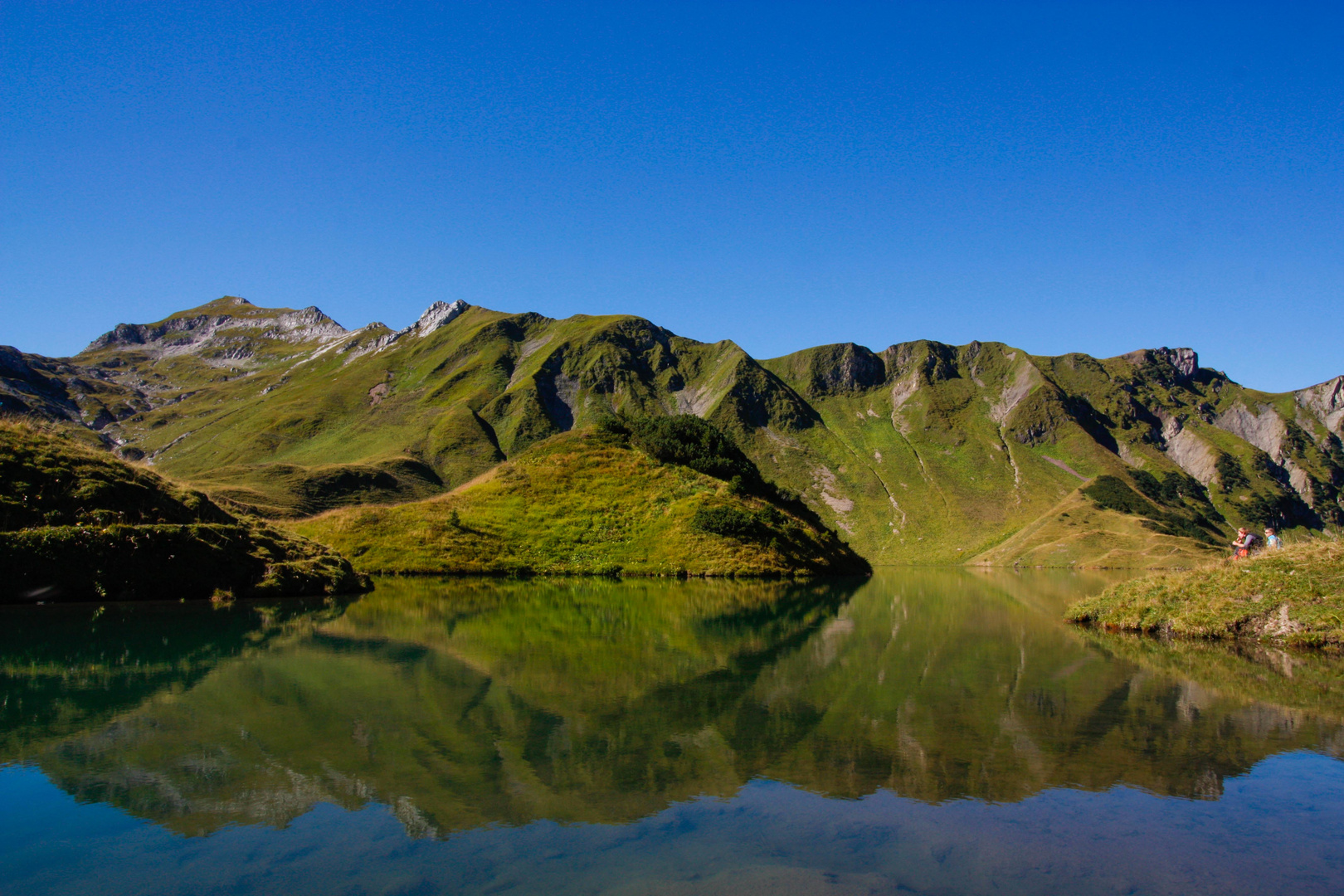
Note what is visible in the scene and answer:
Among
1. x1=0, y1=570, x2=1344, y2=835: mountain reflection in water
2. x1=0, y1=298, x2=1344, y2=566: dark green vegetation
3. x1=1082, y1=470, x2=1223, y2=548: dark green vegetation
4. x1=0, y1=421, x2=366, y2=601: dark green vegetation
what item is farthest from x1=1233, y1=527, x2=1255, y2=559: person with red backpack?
x1=1082, y1=470, x2=1223, y2=548: dark green vegetation

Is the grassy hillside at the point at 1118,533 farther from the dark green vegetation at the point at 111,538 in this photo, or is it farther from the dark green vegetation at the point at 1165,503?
the dark green vegetation at the point at 111,538

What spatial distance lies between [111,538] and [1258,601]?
4261 cm

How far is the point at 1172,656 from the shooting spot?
20.9 metres

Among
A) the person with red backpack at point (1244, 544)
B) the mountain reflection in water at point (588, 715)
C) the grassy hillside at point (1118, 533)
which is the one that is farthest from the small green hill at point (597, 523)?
the grassy hillside at point (1118, 533)

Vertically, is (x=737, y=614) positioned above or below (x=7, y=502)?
below

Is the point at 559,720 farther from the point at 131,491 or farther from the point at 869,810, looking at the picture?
the point at 131,491

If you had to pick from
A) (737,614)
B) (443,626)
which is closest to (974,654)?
(737,614)

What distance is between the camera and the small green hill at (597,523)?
5284 centimetres

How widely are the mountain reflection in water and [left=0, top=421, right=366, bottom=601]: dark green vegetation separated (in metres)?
4.54

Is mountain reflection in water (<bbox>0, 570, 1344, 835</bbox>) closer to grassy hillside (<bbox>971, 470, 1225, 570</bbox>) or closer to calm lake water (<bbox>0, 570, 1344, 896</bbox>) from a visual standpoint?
calm lake water (<bbox>0, 570, 1344, 896</bbox>)

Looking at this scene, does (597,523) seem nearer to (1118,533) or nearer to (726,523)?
(726,523)

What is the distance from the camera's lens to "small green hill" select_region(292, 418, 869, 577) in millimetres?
52844

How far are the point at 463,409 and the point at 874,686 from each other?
556 feet

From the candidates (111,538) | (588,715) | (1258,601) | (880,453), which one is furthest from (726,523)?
(880,453)
